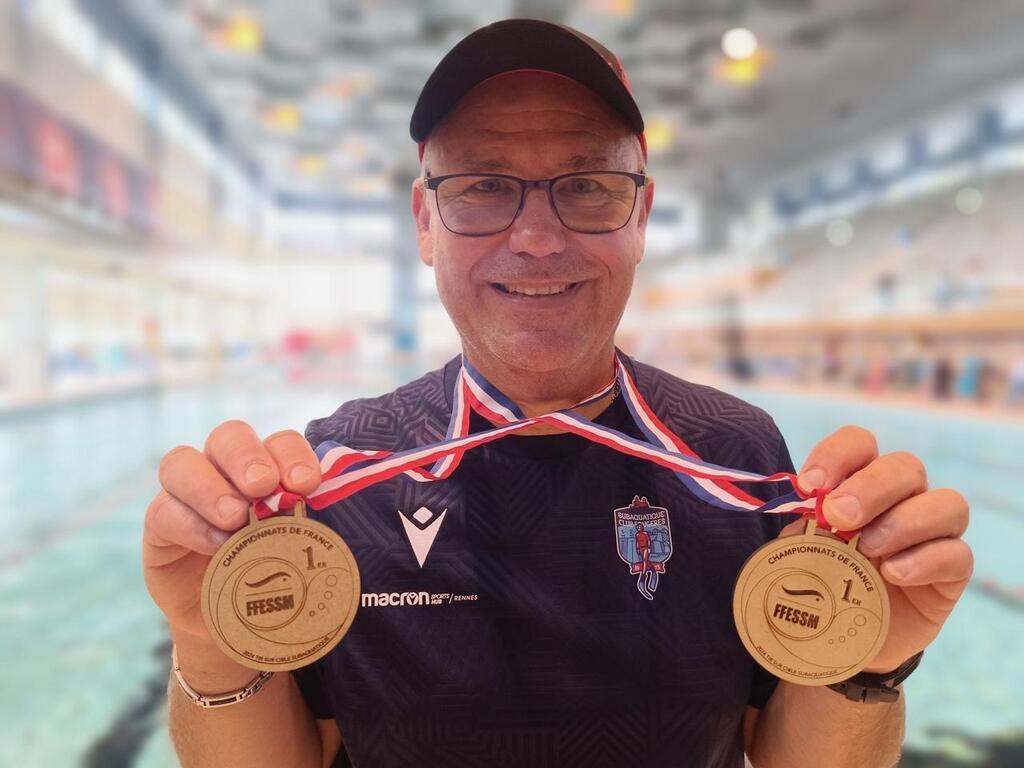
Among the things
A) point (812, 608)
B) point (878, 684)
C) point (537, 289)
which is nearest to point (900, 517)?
point (812, 608)

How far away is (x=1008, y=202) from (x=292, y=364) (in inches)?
603

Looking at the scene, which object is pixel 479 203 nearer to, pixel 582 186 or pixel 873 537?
pixel 582 186

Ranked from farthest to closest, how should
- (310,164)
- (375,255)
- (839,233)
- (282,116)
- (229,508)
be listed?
1. (375,255)
2. (839,233)
3. (310,164)
4. (282,116)
5. (229,508)

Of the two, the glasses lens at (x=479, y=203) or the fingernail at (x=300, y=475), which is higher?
the glasses lens at (x=479, y=203)

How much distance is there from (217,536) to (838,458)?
63cm

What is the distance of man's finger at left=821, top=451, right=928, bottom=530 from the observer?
653mm

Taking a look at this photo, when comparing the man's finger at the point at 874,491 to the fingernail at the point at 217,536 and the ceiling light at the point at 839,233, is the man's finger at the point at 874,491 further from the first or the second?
the ceiling light at the point at 839,233

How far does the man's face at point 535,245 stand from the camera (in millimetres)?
864

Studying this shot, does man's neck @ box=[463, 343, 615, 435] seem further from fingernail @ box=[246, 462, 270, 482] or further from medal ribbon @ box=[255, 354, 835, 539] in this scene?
fingernail @ box=[246, 462, 270, 482]

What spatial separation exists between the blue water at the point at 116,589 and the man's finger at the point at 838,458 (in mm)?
2421

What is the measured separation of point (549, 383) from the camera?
3.05ft

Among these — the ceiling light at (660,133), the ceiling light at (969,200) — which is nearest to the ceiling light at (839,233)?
the ceiling light at (969,200)

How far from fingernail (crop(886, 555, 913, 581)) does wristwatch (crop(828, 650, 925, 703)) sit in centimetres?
15

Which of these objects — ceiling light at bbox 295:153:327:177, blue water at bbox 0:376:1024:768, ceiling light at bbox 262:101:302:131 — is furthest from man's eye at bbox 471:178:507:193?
ceiling light at bbox 295:153:327:177
